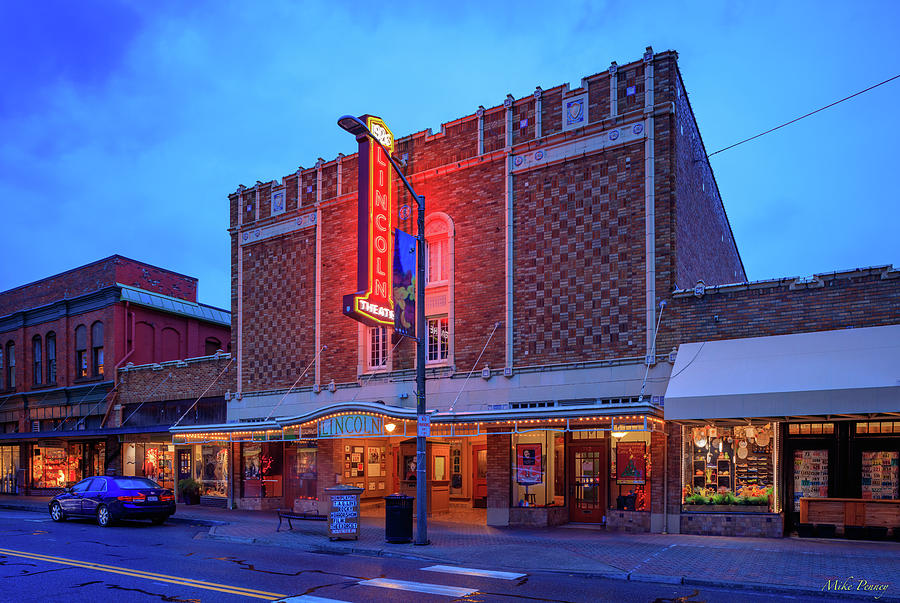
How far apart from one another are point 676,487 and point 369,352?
1021 centimetres

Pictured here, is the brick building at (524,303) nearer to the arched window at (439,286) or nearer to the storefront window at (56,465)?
the arched window at (439,286)

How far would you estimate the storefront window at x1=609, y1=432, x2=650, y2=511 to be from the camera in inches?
719

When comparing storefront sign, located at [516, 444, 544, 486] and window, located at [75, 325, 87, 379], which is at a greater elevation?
window, located at [75, 325, 87, 379]

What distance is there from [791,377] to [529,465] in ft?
23.8

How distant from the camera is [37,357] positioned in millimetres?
37094

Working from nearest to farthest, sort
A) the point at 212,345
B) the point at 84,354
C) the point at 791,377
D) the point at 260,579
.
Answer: the point at 260,579 → the point at 791,377 → the point at 84,354 → the point at 212,345

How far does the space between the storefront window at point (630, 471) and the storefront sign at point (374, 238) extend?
21.6 ft

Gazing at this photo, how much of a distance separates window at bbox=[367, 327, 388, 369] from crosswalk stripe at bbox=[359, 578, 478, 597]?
11562 mm

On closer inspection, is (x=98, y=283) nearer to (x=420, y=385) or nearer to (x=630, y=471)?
(x=420, y=385)

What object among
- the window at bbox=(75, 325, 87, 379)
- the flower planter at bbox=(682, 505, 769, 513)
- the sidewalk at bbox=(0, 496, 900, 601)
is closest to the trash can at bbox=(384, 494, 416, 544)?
the sidewalk at bbox=(0, 496, 900, 601)

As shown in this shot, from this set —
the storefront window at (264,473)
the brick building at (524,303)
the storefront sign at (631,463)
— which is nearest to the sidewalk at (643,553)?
the storefront sign at (631,463)

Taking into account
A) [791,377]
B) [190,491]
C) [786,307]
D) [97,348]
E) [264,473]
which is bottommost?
[190,491]

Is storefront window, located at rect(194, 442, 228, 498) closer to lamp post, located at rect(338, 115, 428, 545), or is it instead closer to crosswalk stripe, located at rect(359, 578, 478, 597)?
lamp post, located at rect(338, 115, 428, 545)

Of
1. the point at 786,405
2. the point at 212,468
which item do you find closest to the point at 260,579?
the point at 786,405
